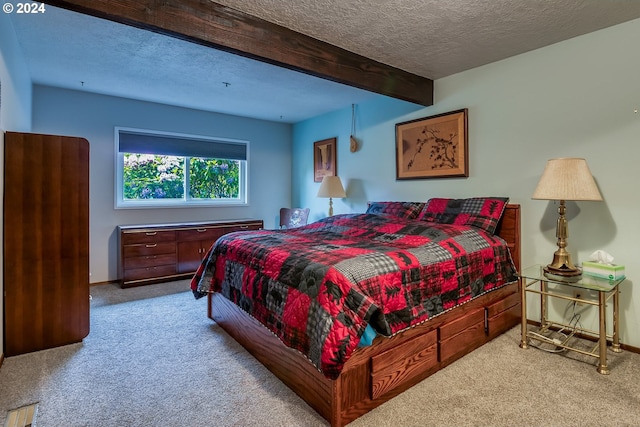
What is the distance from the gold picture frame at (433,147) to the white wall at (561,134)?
8cm

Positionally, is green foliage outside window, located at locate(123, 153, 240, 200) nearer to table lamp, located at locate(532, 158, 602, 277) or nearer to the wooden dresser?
the wooden dresser

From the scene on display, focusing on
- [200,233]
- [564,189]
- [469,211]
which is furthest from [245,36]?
[200,233]

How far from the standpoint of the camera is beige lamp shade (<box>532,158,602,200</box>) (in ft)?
7.15

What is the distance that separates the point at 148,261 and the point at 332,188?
245cm

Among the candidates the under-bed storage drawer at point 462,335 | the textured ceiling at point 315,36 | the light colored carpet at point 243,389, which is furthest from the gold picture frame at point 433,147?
the light colored carpet at point 243,389

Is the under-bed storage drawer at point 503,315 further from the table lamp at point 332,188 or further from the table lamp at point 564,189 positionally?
the table lamp at point 332,188

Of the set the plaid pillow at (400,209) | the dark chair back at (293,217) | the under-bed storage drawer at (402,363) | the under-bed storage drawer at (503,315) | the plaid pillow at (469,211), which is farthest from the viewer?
the dark chair back at (293,217)

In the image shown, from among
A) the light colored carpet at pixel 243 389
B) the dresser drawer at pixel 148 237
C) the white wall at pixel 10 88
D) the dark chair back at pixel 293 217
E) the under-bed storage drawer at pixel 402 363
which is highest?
the white wall at pixel 10 88

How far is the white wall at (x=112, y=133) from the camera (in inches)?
150

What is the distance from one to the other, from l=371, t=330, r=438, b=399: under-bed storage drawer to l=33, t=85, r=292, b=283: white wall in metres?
3.76

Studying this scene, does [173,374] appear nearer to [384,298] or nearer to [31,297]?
[31,297]

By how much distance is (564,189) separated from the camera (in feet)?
7.28

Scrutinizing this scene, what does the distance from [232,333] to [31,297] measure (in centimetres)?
141

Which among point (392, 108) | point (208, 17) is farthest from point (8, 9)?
point (392, 108)
